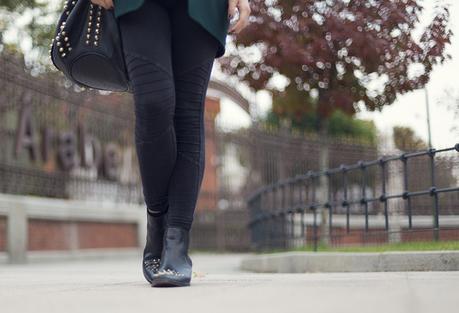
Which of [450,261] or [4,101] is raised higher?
[4,101]

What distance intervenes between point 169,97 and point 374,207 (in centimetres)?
709

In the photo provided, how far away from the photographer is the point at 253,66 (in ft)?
31.4

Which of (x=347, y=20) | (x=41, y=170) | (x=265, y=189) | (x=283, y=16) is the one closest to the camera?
(x=347, y=20)

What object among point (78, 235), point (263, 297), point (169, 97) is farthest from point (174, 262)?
point (78, 235)

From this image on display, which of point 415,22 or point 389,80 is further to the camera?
point 389,80

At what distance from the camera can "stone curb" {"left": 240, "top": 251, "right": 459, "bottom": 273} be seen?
475 cm

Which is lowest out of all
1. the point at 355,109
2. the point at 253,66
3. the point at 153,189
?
the point at 153,189

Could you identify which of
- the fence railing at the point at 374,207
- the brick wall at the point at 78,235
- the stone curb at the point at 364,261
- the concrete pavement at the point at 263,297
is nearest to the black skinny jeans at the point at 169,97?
the concrete pavement at the point at 263,297

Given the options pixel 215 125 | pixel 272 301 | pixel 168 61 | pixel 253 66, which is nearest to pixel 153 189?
pixel 168 61

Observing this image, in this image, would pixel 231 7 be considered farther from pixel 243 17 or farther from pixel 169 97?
pixel 169 97

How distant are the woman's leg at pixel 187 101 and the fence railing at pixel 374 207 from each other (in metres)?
2.20

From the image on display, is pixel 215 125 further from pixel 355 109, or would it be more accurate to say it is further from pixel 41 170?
pixel 355 109

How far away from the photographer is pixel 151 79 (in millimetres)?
3234

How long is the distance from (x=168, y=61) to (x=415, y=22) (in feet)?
13.7
